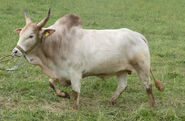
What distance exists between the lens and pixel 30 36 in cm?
473

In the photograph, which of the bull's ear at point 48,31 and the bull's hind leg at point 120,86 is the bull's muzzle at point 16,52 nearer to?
the bull's ear at point 48,31

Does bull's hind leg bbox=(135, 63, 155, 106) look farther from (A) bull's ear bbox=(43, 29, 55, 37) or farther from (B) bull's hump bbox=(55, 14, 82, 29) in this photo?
(A) bull's ear bbox=(43, 29, 55, 37)

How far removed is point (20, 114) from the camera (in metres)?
4.57

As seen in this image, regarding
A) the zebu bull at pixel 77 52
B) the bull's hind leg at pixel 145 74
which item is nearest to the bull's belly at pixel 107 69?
the zebu bull at pixel 77 52

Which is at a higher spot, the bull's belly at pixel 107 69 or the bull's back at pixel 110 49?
the bull's back at pixel 110 49

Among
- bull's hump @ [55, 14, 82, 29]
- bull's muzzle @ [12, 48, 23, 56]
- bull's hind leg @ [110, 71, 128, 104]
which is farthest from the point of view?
bull's hind leg @ [110, 71, 128, 104]

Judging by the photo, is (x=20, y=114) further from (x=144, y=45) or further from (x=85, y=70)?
(x=144, y=45)

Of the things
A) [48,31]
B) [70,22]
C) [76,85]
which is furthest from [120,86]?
[48,31]

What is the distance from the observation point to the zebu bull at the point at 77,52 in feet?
16.1


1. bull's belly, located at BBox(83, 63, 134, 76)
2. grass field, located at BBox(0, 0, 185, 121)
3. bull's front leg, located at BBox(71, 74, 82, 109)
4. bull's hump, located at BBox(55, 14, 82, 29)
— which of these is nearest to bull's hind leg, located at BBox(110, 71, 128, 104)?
grass field, located at BBox(0, 0, 185, 121)

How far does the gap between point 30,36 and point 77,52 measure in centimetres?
70

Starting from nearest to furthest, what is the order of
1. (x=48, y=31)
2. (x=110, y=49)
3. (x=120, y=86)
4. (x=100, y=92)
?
1. (x=48, y=31)
2. (x=110, y=49)
3. (x=120, y=86)
4. (x=100, y=92)

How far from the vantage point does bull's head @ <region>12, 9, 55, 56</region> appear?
4676 millimetres

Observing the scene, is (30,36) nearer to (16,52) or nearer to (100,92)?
(16,52)
